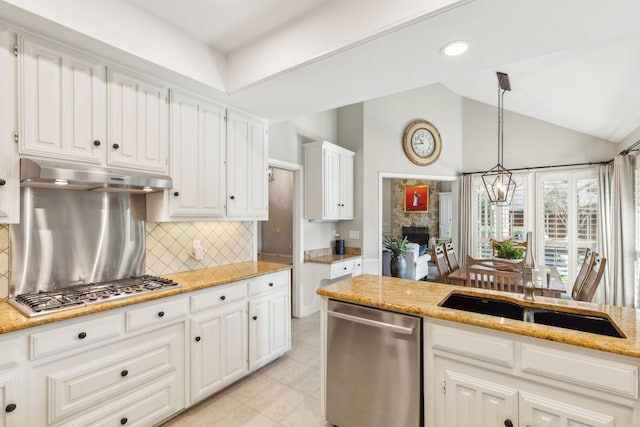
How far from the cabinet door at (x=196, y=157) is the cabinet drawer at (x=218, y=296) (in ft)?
2.19

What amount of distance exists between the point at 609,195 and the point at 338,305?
480cm

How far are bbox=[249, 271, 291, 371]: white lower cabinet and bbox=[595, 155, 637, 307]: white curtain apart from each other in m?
→ 4.50

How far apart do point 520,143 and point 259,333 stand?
5240 mm

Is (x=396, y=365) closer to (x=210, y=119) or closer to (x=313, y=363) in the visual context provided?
(x=313, y=363)

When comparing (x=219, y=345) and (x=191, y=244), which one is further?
(x=191, y=244)

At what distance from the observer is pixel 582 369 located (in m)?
1.33

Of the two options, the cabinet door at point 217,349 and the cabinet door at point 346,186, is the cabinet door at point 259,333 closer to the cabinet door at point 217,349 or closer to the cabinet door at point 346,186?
the cabinet door at point 217,349

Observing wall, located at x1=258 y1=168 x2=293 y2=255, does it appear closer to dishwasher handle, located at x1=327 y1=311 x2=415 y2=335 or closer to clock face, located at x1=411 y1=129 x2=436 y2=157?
clock face, located at x1=411 y1=129 x2=436 y2=157

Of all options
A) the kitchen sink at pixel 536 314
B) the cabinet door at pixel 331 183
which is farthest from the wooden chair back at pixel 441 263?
the kitchen sink at pixel 536 314

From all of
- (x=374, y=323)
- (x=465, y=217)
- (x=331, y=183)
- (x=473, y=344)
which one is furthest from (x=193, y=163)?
(x=465, y=217)

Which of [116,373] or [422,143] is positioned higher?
[422,143]

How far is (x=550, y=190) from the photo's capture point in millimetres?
5062

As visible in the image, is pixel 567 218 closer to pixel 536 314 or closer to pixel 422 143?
pixel 422 143

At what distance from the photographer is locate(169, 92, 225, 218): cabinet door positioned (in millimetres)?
2492
